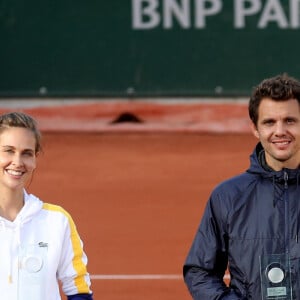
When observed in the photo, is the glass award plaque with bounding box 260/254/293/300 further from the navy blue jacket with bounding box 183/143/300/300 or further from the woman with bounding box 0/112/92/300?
the woman with bounding box 0/112/92/300

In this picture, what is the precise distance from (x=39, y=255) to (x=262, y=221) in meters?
0.81

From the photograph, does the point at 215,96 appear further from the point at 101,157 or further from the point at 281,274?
the point at 281,274

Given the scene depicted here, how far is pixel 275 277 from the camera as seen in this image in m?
3.75

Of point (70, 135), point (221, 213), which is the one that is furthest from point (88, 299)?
point (70, 135)

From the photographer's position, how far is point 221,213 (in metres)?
3.90

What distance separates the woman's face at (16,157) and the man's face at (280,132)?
2.76 ft

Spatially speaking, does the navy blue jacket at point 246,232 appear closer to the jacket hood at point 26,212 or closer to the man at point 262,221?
the man at point 262,221

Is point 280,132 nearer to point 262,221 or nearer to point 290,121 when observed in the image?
point 290,121

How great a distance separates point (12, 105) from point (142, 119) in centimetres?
162

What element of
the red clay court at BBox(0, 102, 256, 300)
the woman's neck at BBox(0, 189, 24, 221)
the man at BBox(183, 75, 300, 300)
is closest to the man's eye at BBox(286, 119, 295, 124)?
the man at BBox(183, 75, 300, 300)

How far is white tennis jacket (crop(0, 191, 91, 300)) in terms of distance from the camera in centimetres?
400

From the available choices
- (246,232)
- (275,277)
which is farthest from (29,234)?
(275,277)

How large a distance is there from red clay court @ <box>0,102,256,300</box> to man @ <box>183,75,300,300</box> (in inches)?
144

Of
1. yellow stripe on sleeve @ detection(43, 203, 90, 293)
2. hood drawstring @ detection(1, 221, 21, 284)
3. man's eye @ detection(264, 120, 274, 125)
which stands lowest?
yellow stripe on sleeve @ detection(43, 203, 90, 293)
